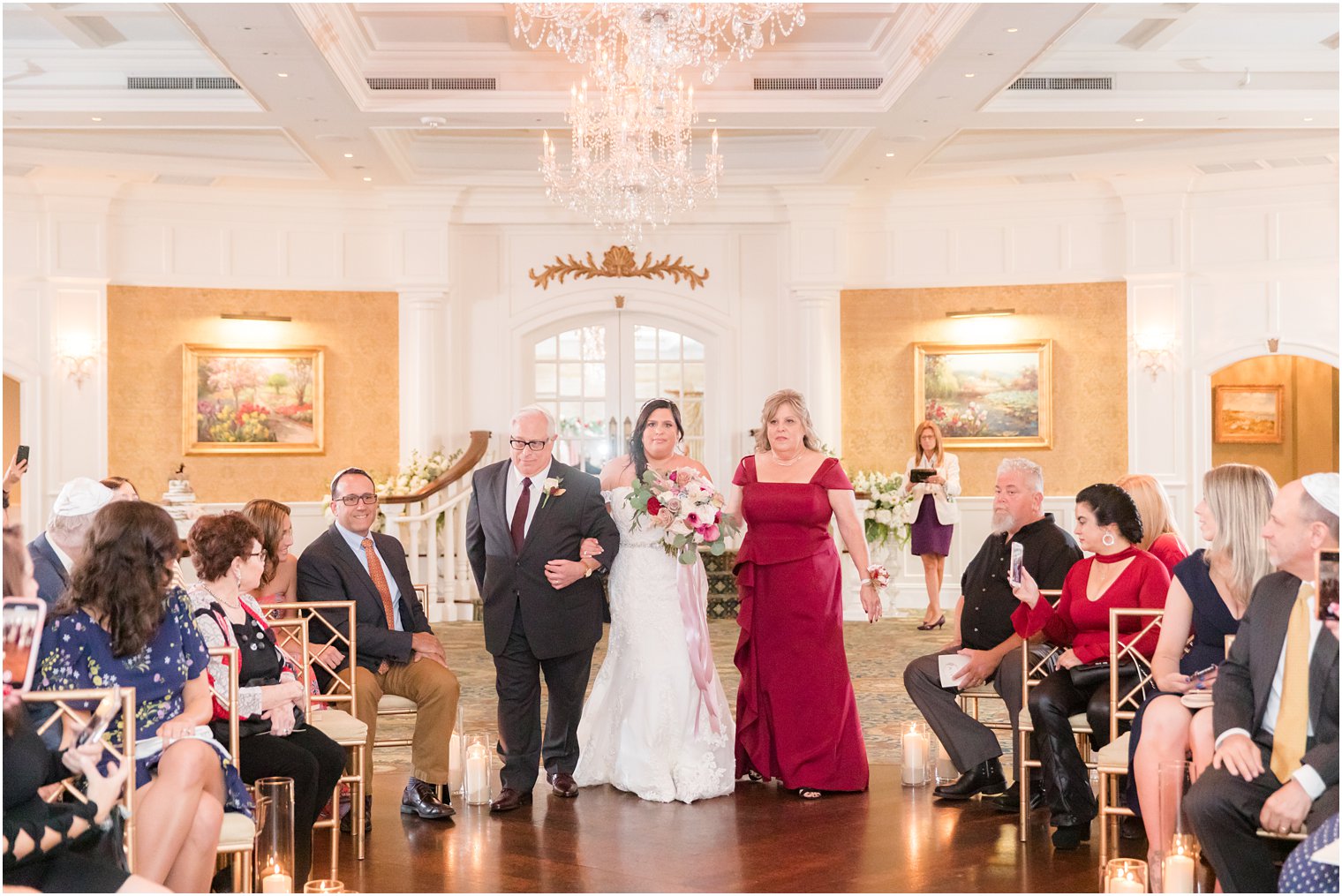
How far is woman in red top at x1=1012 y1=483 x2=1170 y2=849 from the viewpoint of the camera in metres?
4.54

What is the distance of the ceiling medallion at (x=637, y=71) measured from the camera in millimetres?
7422

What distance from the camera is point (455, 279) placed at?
11.9 m

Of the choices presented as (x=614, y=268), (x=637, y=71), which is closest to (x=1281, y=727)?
(x=637, y=71)

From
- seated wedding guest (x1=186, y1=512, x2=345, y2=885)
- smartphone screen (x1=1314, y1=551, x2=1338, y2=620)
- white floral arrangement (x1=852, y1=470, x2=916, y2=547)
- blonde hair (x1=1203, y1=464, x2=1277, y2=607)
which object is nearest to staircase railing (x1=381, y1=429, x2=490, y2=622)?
white floral arrangement (x1=852, y1=470, x2=916, y2=547)

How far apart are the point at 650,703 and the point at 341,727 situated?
137 centimetres

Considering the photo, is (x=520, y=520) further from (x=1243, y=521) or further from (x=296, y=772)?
(x=1243, y=521)

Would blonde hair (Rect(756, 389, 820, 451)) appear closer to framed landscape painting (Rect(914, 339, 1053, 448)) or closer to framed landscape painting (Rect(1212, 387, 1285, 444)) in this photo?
framed landscape painting (Rect(914, 339, 1053, 448))

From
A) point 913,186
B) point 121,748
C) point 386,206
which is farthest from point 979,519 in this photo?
Result: point 121,748

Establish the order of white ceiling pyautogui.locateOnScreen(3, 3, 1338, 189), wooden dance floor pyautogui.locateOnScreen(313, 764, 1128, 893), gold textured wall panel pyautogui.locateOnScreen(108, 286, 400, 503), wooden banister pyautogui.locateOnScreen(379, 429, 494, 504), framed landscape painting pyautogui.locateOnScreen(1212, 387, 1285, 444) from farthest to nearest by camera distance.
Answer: framed landscape painting pyautogui.locateOnScreen(1212, 387, 1285, 444)
gold textured wall panel pyautogui.locateOnScreen(108, 286, 400, 503)
wooden banister pyautogui.locateOnScreen(379, 429, 494, 504)
white ceiling pyautogui.locateOnScreen(3, 3, 1338, 189)
wooden dance floor pyautogui.locateOnScreen(313, 764, 1128, 893)

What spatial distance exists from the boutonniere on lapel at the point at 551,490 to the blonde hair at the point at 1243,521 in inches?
103

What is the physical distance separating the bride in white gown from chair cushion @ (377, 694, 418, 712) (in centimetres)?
82

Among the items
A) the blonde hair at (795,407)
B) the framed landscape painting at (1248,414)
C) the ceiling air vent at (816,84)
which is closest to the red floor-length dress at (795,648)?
the blonde hair at (795,407)

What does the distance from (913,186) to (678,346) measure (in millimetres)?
2725

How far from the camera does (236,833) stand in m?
3.38
